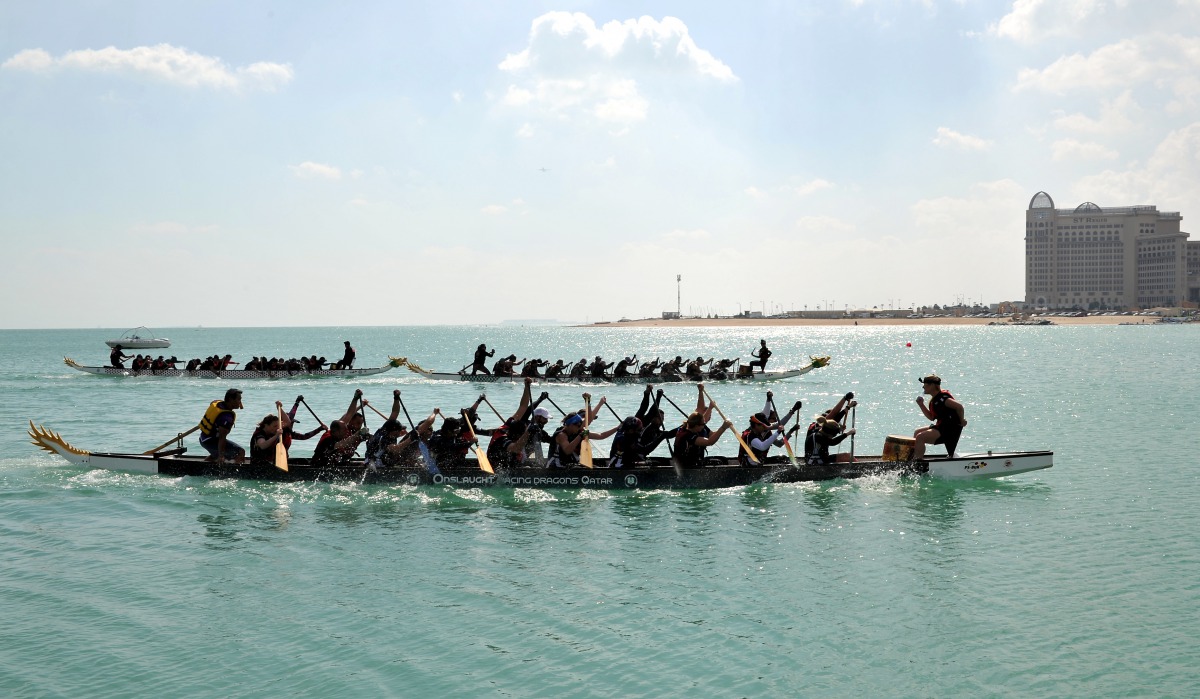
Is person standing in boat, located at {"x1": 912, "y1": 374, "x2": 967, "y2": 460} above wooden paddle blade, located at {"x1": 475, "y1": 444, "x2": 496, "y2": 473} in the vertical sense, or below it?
above

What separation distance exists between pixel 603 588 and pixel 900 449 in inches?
376

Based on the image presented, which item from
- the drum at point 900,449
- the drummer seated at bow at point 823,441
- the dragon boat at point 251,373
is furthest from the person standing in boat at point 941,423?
the dragon boat at point 251,373

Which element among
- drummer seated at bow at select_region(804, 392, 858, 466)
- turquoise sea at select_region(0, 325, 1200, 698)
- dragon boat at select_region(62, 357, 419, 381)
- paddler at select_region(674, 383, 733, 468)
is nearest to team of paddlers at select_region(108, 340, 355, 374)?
dragon boat at select_region(62, 357, 419, 381)

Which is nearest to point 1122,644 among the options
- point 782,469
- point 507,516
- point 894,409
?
point 782,469

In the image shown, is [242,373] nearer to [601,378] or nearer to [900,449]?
[601,378]

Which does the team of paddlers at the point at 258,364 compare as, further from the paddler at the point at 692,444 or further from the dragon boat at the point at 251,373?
the paddler at the point at 692,444

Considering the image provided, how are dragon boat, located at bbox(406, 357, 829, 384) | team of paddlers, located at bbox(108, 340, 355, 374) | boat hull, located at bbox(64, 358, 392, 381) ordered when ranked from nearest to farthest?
1. dragon boat, located at bbox(406, 357, 829, 384)
2. team of paddlers, located at bbox(108, 340, 355, 374)
3. boat hull, located at bbox(64, 358, 392, 381)

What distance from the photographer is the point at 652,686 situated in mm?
8656

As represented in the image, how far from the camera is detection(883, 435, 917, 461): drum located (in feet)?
59.5

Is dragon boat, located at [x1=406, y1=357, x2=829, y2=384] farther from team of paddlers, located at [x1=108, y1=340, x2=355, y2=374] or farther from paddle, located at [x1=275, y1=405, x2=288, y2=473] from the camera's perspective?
paddle, located at [x1=275, y1=405, x2=288, y2=473]

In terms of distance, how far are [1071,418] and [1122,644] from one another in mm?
24573

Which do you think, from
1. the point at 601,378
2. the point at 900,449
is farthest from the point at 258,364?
the point at 900,449

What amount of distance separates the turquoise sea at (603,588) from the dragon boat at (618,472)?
28 centimetres

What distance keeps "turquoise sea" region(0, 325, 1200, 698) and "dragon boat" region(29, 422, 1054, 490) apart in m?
0.28
